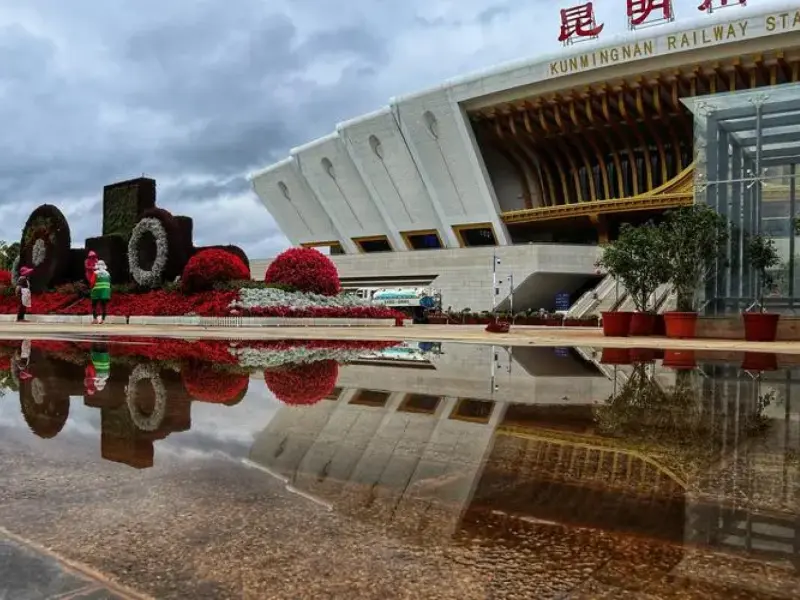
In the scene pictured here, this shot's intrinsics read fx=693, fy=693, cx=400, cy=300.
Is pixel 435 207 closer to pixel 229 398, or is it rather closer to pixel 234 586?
pixel 229 398

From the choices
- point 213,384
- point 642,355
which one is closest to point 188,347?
point 213,384

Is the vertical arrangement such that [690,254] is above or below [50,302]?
above

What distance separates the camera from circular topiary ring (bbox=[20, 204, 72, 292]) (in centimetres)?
3481

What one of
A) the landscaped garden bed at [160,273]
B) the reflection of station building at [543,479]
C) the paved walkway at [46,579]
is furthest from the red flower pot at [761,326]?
the paved walkway at [46,579]

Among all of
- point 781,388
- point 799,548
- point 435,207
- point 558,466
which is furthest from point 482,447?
point 435,207

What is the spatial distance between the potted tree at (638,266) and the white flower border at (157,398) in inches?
579

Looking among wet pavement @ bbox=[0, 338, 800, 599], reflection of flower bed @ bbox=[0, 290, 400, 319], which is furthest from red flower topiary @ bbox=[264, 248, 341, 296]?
wet pavement @ bbox=[0, 338, 800, 599]

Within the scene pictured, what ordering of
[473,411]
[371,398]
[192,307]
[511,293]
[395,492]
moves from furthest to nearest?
[511,293] → [192,307] → [371,398] → [473,411] → [395,492]

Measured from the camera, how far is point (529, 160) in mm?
58031

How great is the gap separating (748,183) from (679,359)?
9.90 meters

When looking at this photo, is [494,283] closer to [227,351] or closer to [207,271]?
[207,271]

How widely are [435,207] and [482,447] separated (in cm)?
5213

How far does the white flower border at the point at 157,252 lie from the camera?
29.9m

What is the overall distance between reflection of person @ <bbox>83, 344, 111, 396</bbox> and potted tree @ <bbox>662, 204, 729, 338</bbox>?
14706 millimetres
